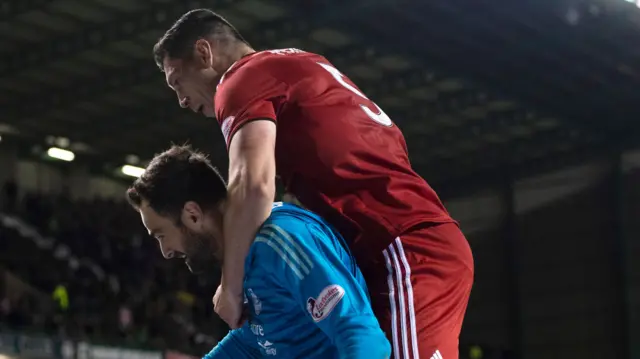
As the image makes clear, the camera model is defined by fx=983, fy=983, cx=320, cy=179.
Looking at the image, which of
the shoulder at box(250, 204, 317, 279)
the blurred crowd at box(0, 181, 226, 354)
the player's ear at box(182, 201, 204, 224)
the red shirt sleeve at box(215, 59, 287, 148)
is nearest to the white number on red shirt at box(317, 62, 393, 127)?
A: the red shirt sleeve at box(215, 59, 287, 148)

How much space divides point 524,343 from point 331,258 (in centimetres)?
2611

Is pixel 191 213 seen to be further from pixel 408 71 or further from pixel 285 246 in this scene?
pixel 408 71

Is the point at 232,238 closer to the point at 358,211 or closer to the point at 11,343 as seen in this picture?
the point at 358,211

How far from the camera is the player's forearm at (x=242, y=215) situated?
2.88 m

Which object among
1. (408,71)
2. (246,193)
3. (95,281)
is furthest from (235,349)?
(408,71)

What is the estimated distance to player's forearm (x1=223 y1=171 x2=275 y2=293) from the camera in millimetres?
2881

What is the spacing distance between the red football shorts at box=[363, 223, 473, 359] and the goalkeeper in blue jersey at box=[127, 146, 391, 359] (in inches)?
4.8

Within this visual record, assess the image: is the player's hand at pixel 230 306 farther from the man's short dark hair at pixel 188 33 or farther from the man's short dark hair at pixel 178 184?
the man's short dark hair at pixel 188 33

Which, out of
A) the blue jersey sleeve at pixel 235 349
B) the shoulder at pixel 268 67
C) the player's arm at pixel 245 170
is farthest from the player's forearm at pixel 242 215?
the blue jersey sleeve at pixel 235 349

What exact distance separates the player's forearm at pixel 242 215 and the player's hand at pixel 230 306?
0.19 feet

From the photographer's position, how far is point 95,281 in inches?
762

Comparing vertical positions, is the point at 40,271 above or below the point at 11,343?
below

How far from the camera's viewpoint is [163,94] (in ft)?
80.8

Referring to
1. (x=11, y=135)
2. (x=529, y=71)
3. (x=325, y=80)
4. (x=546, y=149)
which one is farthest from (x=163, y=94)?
(x=325, y=80)
